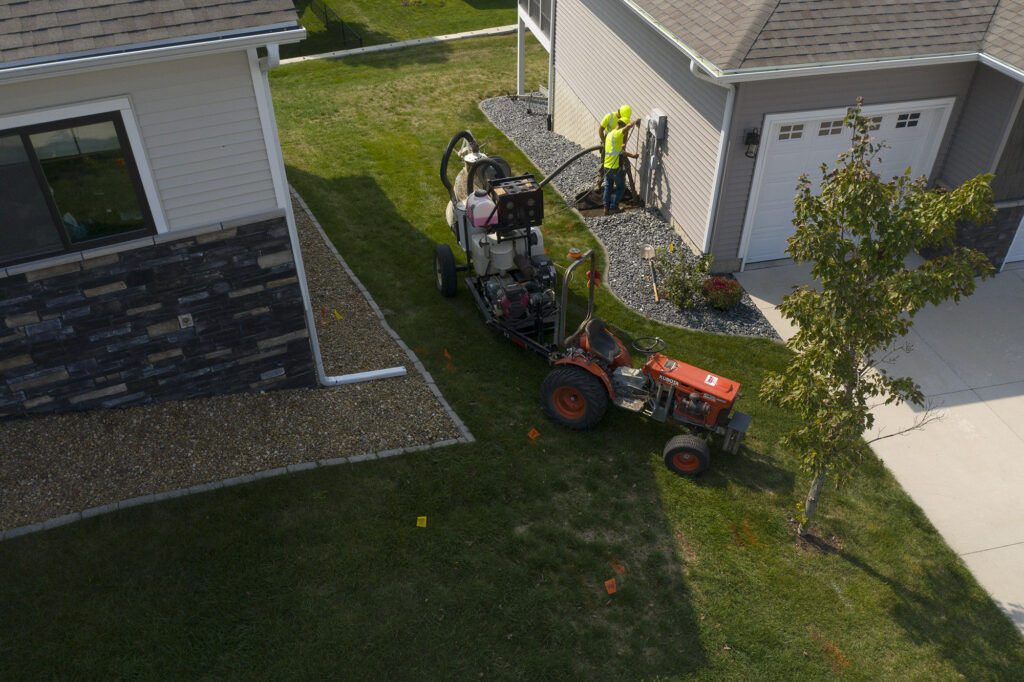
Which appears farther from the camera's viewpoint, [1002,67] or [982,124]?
[982,124]

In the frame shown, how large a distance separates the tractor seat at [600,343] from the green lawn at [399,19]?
16759 mm

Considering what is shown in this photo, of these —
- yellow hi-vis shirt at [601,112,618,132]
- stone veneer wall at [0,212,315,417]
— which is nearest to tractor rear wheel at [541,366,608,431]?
stone veneer wall at [0,212,315,417]

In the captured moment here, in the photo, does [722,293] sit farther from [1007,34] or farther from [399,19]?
[399,19]

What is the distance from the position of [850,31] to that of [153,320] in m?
10.1

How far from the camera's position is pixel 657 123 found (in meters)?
12.9

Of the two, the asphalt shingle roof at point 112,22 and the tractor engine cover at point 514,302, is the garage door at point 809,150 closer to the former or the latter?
the tractor engine cover at point 514,302

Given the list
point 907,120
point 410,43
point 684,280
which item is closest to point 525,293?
point 684,280

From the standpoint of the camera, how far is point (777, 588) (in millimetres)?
7418

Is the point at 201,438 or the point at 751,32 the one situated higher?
the point at 751,32

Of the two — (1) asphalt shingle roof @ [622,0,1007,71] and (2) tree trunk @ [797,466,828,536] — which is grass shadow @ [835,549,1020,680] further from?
(1) asphalt shingle roof @ [622,0,1007,71]

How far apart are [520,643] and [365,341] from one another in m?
4.99

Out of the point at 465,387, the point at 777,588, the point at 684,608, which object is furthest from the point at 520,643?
the point at 465,387

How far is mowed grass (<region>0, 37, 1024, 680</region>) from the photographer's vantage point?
670 centimetres

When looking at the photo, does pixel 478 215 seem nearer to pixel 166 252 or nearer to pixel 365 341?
pixel 365 341
